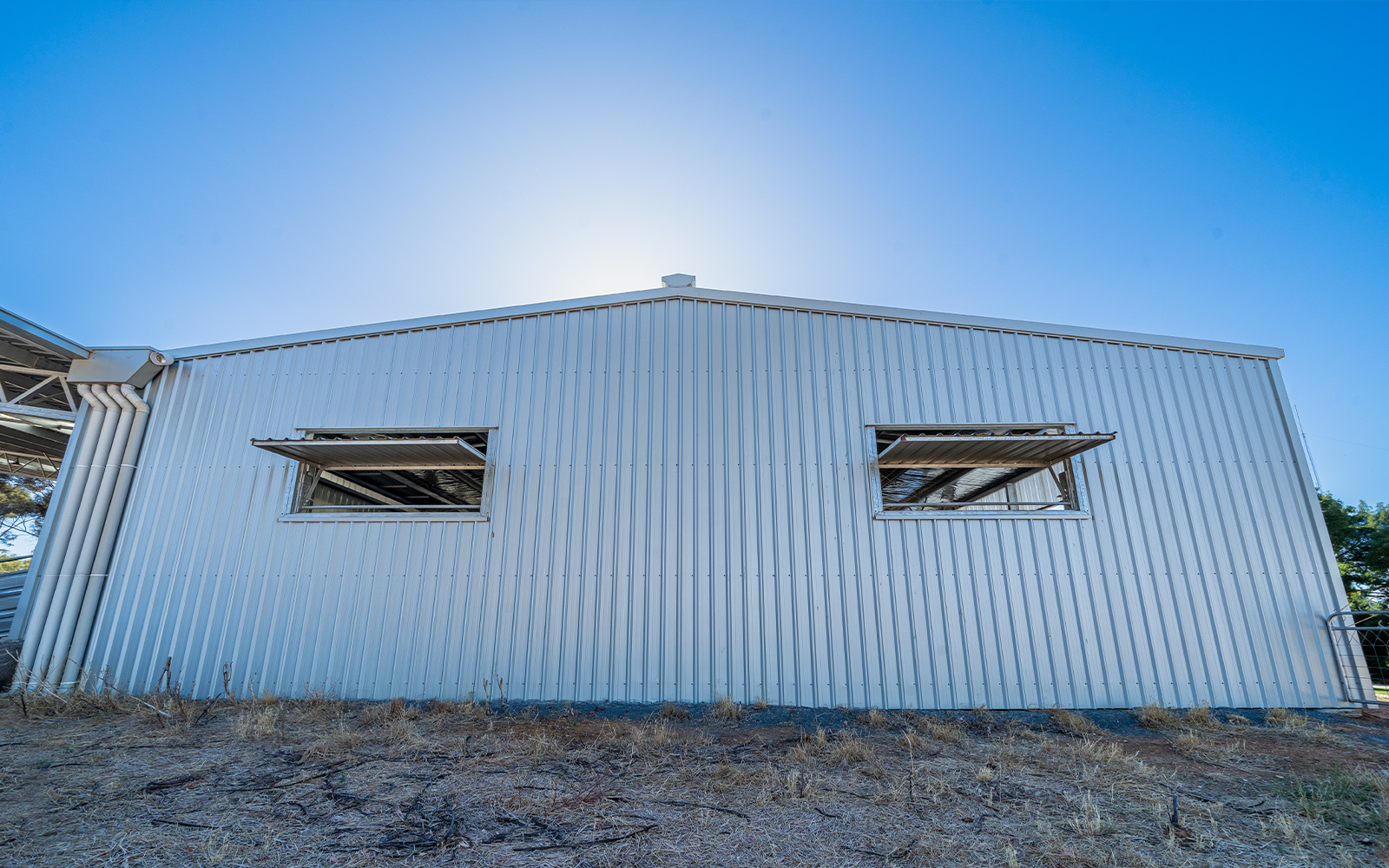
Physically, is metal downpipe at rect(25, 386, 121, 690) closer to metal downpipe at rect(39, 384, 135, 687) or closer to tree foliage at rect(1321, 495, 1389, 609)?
metal downpipe at rect(39, 384, 135, 687)

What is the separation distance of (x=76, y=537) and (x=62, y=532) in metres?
0.20

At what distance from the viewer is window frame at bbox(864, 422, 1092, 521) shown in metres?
6.88

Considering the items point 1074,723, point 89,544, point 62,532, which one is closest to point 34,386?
point 62,532

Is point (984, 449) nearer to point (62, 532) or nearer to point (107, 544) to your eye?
point (107, 544)

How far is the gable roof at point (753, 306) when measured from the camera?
753 centimetres

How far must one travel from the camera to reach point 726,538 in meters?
6.92

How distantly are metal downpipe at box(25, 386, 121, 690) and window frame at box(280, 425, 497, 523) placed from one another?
251cm

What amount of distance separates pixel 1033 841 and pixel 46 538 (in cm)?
1073

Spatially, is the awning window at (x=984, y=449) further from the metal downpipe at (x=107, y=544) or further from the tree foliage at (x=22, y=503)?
the tree foliage at (x=22, y=503)

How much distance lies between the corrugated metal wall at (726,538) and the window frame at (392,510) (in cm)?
8

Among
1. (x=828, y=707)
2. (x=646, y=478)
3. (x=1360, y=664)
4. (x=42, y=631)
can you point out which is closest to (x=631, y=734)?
(x=828, y=707)

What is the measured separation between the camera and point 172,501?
24.7 feet


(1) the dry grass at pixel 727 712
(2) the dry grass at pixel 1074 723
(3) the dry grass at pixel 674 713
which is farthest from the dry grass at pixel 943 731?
(3) the dry grass at pixel 674 713

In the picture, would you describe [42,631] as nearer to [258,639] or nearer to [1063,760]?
[258,639]
